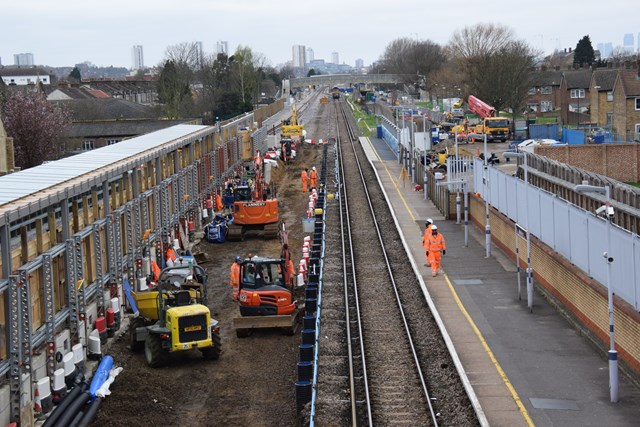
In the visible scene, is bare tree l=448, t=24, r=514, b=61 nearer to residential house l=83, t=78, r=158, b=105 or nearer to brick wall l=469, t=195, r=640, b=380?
residential house l=83, t=78, r=158, b=105

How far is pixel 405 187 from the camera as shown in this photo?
48.4m

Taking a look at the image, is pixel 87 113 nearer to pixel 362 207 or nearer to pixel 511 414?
pixel 362 207

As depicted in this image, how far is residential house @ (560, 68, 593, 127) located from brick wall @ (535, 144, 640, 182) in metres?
36.0

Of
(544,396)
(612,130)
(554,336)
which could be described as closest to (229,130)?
(612,130)

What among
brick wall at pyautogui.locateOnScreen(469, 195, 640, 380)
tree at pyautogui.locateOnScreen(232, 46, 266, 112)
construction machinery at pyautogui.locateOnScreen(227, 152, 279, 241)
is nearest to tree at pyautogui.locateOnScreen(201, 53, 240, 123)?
tree at pyautogui.locateOnScreen(232, 46, 266, 112)

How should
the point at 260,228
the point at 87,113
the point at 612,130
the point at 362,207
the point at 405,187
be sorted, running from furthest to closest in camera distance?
1. the point at 87,113
2. the point at 612,130
3. the point at 405,187
4. the point at 362,207
5. the point at 260,228

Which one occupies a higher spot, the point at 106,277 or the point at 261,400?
the point at 106,277

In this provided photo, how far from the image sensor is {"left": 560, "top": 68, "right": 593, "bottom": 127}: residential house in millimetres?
85312

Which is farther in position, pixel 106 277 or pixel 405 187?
pixel 405 187

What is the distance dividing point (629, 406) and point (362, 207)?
92.2 feet

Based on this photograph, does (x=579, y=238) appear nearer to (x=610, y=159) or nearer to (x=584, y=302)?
(x=584, y=302)

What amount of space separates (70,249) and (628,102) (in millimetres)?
51573

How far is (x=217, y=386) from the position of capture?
18156 millimetres

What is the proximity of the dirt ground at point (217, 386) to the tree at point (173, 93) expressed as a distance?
70628 millimetres
